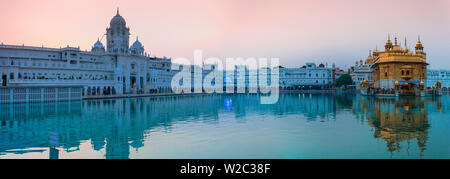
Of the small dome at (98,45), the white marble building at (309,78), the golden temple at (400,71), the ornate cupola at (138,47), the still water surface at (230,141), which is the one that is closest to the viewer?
the still water surface at (230,141)

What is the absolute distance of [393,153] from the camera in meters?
9.34

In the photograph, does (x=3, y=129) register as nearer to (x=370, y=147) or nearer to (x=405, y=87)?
(x=370, y=147)

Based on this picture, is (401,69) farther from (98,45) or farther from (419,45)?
(98,45)

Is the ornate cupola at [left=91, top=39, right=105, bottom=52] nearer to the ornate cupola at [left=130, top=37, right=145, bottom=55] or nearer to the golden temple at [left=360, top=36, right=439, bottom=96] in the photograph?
the ornate cupola at [left=130, top=37, right=145, bottom=55]

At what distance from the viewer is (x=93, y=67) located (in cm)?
5769

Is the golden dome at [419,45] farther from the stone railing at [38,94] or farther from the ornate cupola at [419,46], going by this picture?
the stone railing at [38,94]

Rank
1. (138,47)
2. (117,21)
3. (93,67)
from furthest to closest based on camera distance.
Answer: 1. (138,47)
2. (117,21)
3. (93,67)

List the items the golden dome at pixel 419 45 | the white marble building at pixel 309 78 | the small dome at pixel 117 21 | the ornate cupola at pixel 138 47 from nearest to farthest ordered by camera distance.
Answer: the golden dome at pixel 419 45, the small dome at pixel 117 21, the ornate cupola at pixel 138 47, the white marble building at pixel 309 78

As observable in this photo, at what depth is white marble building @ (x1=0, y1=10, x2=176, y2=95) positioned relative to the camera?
48.4 m

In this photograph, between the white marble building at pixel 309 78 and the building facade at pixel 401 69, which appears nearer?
the building facade at pixel 401 69

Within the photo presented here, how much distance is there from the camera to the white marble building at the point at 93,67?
4836 centimetres

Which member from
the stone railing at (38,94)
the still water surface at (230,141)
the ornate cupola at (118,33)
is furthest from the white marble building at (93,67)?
the still water surface at (230,141)

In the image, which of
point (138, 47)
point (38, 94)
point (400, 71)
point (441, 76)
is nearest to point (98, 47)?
point (138, 47)

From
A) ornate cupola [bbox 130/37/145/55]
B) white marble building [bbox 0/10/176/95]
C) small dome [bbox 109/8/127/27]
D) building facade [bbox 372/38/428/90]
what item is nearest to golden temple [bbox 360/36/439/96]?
building facade [bbox 372/38/428/90]
